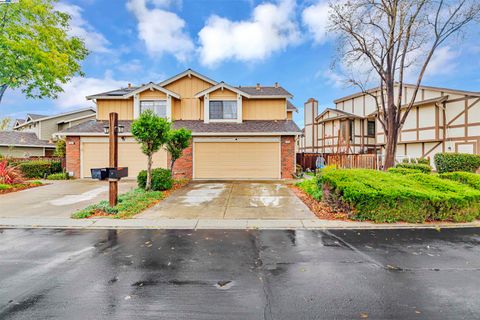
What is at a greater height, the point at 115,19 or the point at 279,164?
the point at 115,19

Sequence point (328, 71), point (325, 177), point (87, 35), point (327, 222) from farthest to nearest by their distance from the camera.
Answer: point (87, 35) → point (328, 71) → point (325, 177) → point (327, 222)

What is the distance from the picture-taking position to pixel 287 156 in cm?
1546

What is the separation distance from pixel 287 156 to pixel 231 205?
300 inches

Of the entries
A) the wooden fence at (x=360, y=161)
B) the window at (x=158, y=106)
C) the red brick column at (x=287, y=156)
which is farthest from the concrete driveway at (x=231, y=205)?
the wooden fence at (x=360, y=161)

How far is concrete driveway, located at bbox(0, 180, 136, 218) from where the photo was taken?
310 inches

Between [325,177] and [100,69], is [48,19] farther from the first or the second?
[325,177]

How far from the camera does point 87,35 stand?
71.3 ft

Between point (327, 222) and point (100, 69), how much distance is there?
20.8 metres

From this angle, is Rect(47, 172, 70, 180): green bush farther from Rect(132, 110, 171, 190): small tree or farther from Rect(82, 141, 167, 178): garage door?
Rect(132, 110, 171, 190): small tree

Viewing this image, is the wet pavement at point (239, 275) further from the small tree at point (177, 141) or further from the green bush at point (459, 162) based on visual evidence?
the green bush at point (459, 162)

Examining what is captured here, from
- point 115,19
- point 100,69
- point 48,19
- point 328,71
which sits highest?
point 48,19

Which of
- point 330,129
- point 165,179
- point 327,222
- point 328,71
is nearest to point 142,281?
point 327,222

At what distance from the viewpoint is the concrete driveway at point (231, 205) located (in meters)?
7.55

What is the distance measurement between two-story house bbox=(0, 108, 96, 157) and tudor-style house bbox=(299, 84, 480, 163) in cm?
2565
